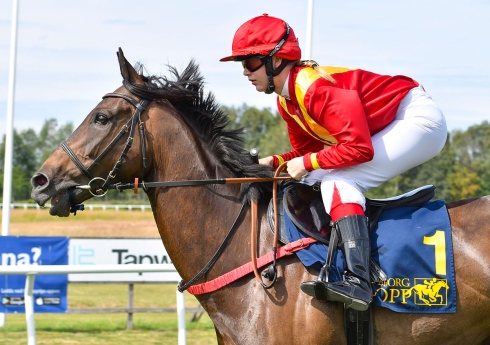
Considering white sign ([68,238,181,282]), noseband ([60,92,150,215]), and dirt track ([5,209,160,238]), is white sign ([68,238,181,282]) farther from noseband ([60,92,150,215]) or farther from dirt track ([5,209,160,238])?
dirt track ([5,209,160,238])

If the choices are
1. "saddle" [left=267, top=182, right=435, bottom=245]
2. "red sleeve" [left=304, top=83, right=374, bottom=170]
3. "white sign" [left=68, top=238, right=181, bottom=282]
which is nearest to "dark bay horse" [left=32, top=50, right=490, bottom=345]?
"saddle" [left=267, top=182, right=435, bottom=245]

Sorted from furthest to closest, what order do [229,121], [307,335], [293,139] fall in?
[293,139], [229,121], [307,335]

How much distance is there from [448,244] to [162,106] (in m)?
1.74

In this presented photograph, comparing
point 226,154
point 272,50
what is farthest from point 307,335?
→ point 272,50

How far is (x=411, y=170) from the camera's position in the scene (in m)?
36.3

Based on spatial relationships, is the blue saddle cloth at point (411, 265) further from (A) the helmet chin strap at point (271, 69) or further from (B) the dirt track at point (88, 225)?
(B) the dirt track at point (88, 225)

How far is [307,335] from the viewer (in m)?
3.73

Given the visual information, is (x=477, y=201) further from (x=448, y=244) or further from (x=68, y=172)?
(x=68, y=172)

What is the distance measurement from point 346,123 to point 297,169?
15.7 inches

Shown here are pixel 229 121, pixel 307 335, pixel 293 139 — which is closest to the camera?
pixel 307 335

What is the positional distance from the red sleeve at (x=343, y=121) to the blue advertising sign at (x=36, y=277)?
303 inches

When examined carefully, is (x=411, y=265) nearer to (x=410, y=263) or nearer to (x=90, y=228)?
(x=410, y=263)

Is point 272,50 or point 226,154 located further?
point 226,154

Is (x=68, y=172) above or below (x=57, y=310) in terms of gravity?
above
